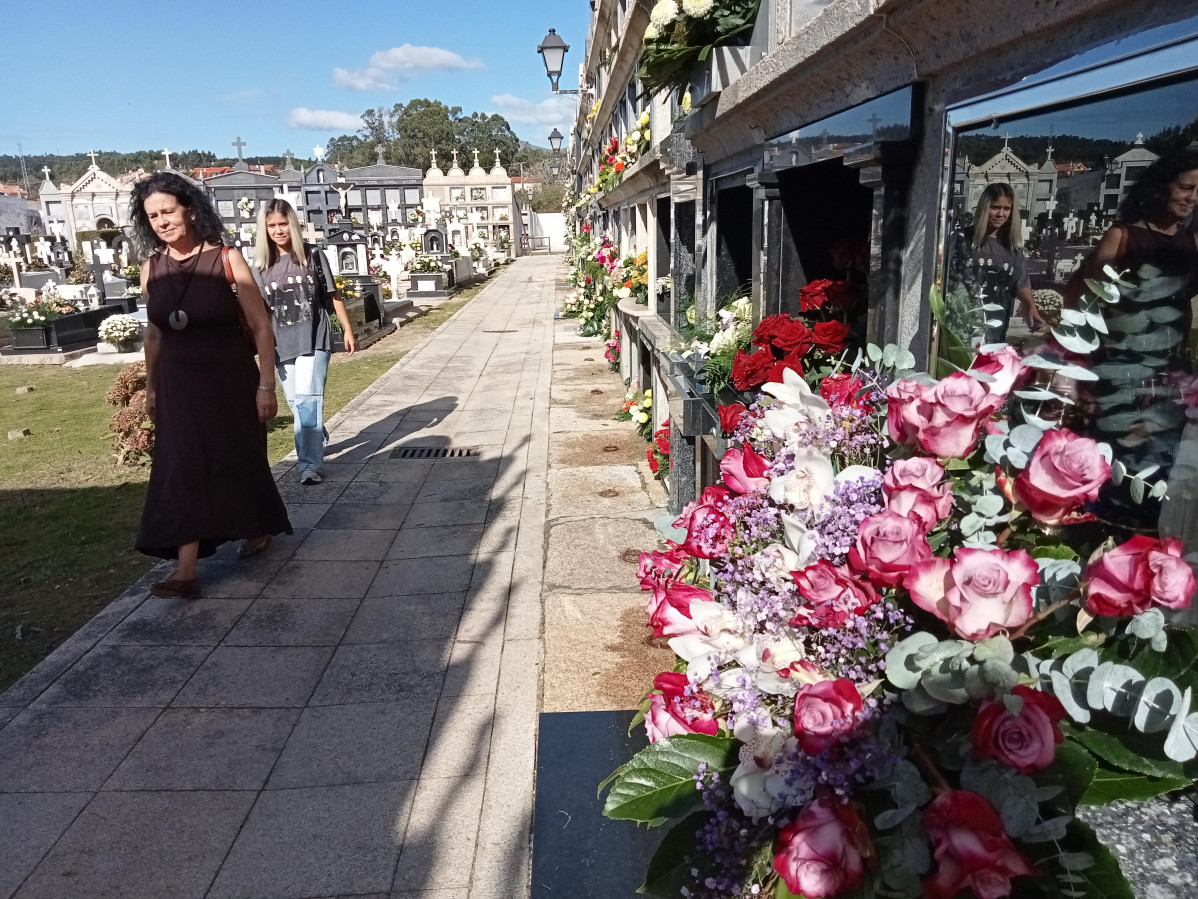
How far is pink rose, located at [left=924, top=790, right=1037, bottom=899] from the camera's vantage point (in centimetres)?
106

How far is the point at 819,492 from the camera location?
57.6 inches

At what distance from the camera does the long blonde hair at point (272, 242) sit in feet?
19.4

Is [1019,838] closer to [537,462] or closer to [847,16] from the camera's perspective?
[847,16]

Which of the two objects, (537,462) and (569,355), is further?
(569,355)

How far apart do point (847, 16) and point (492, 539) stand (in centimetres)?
365

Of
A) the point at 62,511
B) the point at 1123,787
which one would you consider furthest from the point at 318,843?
the point at 62,511

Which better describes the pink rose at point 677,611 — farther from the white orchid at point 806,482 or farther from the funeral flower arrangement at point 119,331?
the funeral flower arrangement at point 119,331

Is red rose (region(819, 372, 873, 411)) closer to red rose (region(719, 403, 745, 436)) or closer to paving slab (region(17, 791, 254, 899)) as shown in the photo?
red rose (region(719, 403, 745, 436))

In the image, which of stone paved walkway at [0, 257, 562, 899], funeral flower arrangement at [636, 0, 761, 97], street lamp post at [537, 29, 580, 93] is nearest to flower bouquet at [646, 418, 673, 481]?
stone paved walkway at [0, 257, 562, 899]

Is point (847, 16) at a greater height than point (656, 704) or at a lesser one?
greater

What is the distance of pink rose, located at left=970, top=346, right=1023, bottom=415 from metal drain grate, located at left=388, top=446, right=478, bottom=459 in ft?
20.0

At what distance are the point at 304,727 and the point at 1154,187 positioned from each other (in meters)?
3.10

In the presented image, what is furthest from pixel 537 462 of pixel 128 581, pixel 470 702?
pixel 470 702

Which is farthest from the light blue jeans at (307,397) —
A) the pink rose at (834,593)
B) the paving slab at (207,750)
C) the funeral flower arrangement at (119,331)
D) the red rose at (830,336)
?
the funeral flower arrangement at (119,331)
